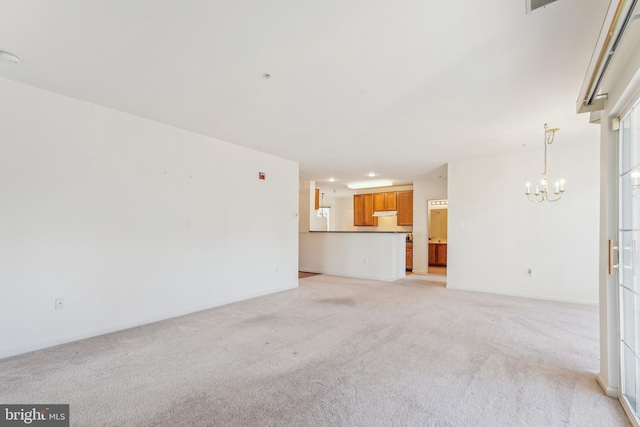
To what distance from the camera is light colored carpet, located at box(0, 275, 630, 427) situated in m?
1.84

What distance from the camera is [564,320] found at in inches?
148

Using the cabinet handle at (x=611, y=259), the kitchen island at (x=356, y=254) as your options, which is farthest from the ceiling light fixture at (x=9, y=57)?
the kitchen island at (x=356, y=254)

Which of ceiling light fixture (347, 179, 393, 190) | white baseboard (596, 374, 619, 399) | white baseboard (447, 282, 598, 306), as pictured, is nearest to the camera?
white baseboard (596, 374, 619, 399)

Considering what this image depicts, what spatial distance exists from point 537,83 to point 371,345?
9.32 ft

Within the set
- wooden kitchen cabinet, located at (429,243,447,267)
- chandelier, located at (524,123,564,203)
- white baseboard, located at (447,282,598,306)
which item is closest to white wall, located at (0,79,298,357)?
white baseboard, located at (447,282,598,306)

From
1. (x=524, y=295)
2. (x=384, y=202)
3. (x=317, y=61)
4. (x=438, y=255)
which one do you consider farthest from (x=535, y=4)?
(x=438, y=255)

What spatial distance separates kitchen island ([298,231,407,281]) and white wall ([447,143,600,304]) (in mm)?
1339

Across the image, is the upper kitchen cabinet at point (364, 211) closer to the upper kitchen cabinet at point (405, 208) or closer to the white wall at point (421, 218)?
the upper kitchen cabinet at point (405, 208)

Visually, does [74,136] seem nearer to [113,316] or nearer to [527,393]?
[113,316]

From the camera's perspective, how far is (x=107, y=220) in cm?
329

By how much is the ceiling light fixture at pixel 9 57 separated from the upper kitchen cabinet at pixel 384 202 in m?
8.01

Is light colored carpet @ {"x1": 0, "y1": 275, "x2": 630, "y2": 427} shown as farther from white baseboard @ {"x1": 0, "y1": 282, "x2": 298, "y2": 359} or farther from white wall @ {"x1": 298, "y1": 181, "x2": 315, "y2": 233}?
white wall @ {"x1": 298, "y1": 181, "x2": 315, "y2": 233}

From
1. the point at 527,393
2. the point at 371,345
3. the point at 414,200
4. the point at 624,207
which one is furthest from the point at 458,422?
the point at 414,200

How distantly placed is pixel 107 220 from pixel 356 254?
5111 millimetres
